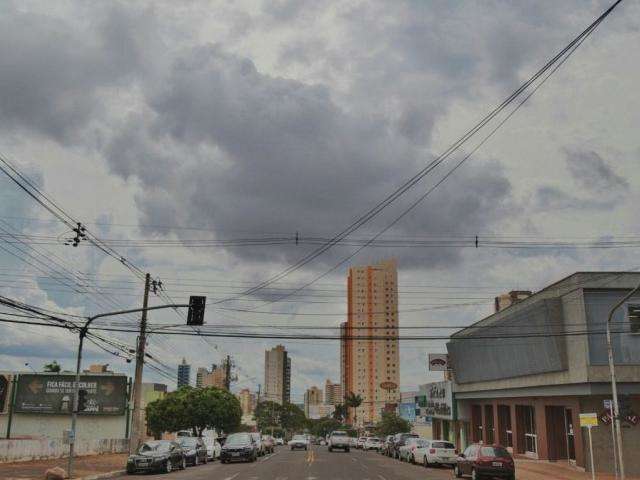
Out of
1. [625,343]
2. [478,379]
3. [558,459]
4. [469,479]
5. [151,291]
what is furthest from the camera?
[478,379]

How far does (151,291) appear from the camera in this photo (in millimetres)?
40281

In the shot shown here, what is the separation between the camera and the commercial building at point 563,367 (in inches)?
1214

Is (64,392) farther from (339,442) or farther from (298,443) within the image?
(339,442)

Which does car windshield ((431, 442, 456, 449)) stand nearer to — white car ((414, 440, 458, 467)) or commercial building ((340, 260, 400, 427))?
white car ((414, 440, 458, 467))

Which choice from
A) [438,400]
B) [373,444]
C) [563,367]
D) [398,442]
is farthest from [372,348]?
[563,367]

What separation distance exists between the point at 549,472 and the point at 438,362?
31495 mm

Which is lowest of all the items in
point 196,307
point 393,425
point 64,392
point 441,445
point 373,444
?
point 373,444

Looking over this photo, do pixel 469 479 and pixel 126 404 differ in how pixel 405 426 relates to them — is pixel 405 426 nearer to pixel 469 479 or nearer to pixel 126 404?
pixel 126 404

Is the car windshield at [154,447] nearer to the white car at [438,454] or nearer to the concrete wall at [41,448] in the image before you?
the concrete wall at [41,448]

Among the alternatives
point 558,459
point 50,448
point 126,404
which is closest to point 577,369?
point 558,459

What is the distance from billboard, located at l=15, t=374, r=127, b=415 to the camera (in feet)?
195

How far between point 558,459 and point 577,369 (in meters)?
7.48

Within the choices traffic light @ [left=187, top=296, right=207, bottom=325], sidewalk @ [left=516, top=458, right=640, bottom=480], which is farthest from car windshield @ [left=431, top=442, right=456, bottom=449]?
traffic light @ [left=187, top=296, right=207, bottom=325]

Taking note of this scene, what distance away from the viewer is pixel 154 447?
31.0m
